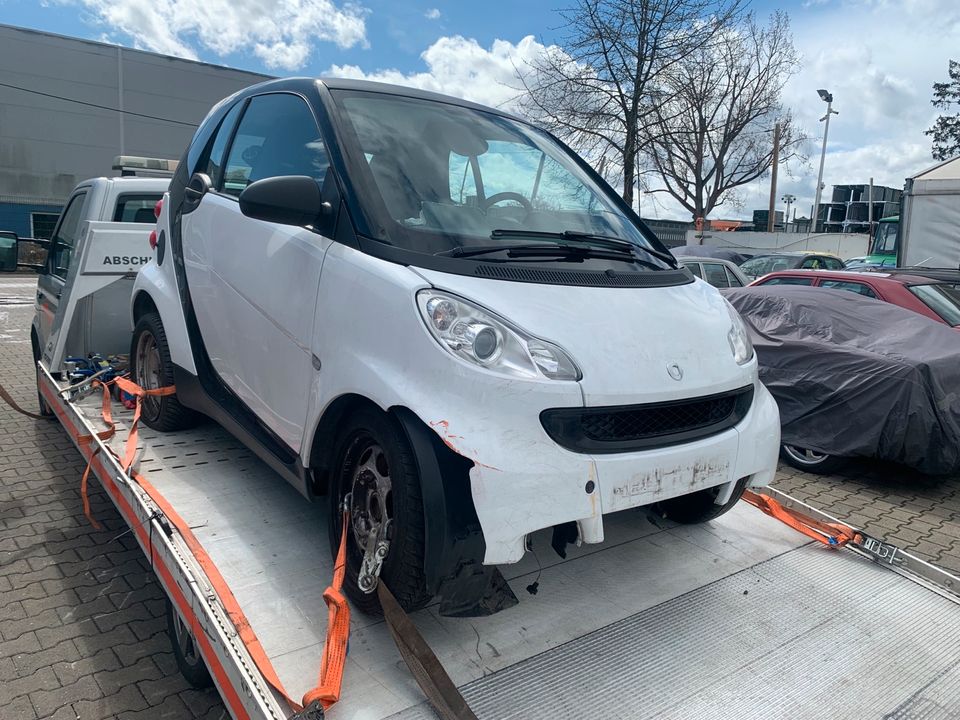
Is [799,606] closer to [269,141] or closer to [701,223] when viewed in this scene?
[269,141]

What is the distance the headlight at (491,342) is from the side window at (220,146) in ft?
6.33

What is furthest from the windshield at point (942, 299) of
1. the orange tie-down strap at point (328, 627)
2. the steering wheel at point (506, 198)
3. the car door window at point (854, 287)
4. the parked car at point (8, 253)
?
the parked car at point (8, 253)

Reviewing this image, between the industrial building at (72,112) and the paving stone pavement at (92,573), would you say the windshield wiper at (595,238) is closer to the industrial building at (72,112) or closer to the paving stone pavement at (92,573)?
the paving stone pavement at (92,573)

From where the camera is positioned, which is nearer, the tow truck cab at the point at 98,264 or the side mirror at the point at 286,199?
the side mirror at the point at 286,199

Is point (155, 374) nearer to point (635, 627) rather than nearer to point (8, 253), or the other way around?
point (8, 253)

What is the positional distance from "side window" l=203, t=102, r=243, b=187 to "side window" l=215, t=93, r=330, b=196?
69 millimetres

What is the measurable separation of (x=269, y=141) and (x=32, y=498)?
2.90m

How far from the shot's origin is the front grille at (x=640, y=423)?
212 cm

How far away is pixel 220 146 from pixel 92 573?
223cm

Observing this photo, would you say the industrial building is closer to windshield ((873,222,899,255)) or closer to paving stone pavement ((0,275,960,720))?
windshield ((873,222,899,255))

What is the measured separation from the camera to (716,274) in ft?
39.6

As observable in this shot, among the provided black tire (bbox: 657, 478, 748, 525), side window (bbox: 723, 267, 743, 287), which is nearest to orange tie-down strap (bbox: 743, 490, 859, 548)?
black tire (bbox: 657, 478, 748, 525)

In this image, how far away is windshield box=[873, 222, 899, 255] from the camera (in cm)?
2241

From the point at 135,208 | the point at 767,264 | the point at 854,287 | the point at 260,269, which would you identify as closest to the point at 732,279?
the point at 854,287
